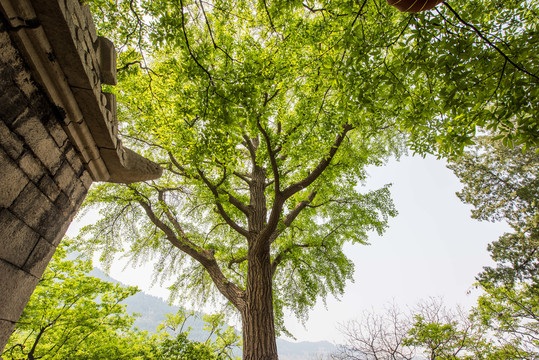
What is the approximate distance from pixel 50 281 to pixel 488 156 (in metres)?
20.4

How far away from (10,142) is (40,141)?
24cm

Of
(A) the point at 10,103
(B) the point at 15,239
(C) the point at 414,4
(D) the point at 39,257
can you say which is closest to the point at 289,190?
(C) the point at 414,4

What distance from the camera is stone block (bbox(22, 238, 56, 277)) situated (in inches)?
68.4

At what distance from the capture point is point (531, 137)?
6.98ft

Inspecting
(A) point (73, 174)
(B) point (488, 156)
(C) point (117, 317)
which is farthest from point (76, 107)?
(B) point (488, 156)

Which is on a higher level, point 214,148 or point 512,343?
point 214,148

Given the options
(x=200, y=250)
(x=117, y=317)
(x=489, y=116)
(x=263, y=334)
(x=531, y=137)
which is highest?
(x=200, y=250)

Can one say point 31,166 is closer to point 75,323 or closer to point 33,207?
point 33,207

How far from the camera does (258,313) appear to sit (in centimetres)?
489

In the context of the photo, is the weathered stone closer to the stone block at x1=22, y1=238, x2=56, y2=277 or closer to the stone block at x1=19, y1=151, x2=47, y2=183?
the stone block at x1=19, y1=151, x2=47, y2=183

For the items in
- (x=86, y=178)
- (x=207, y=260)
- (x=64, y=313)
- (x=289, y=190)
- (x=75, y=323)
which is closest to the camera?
(x=86, y=178)

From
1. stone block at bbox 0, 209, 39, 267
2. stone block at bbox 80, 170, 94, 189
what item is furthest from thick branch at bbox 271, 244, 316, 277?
stone block at bbox 0, 209, 39, 267

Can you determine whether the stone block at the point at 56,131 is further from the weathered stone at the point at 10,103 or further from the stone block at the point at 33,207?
the stone block at the point at 33,207

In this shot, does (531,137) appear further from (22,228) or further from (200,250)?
(200,250)
